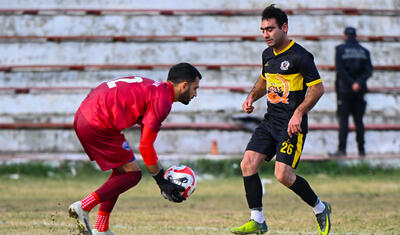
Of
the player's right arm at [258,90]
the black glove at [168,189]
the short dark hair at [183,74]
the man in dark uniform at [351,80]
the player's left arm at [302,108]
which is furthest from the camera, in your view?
the man in dark uniform at [351,80]

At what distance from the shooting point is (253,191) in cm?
758

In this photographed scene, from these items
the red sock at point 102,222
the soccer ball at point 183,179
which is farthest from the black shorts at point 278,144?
the red sock at point 102,222

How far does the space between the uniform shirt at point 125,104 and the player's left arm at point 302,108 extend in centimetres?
108

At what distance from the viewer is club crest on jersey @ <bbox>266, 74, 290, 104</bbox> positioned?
24.5ft

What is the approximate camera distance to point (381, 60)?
59.8ft

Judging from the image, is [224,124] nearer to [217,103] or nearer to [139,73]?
[217,103]

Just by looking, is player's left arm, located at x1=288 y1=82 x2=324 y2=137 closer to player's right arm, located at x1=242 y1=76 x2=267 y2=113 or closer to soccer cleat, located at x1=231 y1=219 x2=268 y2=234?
player's right arm, located at x1=242 y1=76 x2=267 y2=113

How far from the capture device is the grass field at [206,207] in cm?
846

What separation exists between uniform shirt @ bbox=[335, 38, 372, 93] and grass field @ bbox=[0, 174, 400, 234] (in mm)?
1683

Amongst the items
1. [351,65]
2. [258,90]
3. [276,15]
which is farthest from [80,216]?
[351,65]

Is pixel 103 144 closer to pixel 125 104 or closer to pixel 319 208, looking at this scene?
pixel 125 104

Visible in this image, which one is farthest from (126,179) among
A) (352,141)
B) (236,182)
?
(352,141)

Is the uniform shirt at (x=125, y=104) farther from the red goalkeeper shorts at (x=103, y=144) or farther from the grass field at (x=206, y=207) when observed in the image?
the grass field at (x=206, y=207)

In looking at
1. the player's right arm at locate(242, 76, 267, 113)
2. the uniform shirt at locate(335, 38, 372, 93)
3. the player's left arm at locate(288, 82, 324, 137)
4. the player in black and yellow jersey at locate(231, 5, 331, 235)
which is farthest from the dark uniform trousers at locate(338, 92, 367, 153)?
the player's left arm at locate(288, 82, 324, 137)
